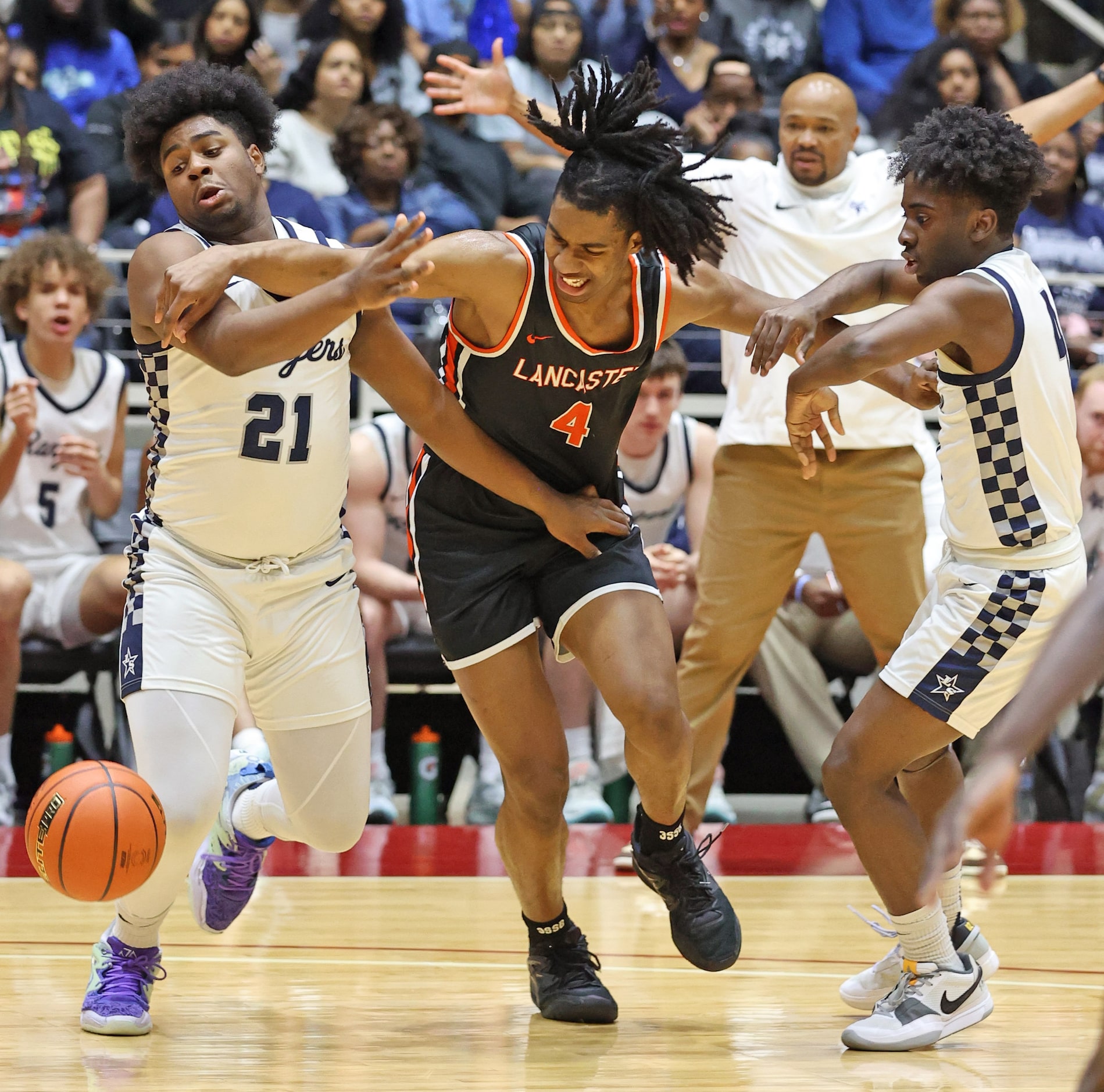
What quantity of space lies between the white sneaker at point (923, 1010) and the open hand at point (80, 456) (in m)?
4.27

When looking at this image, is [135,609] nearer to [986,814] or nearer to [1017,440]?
[1017,440]

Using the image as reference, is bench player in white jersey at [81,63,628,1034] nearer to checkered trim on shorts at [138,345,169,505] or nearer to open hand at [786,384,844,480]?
checkered trim on shorts at [138,345,169,505]

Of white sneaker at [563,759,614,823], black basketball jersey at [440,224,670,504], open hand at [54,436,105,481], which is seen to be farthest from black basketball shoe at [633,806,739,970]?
open hand at [54,436,105,481]

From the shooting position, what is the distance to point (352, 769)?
4066 mm

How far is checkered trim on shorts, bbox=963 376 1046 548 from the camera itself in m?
3.82

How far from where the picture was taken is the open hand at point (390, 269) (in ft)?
11.3

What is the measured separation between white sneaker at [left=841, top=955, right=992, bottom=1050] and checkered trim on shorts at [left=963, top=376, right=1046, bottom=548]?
3.41 feet

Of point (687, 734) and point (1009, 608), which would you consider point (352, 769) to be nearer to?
point (687, 734)

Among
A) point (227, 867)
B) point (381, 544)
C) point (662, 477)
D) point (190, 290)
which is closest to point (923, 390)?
point (190, 290)

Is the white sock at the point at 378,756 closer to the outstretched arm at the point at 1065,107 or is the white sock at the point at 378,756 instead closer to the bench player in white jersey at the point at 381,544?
the bench player in white jersey at the point at 381,544

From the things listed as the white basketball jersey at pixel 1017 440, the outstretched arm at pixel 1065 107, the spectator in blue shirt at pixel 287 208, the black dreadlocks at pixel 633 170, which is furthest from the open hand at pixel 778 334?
the spectator in blue shirt at pixel 287 208

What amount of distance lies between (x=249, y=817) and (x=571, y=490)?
1.22 meters

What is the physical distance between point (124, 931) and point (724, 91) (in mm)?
6411

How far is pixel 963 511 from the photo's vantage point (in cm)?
391
